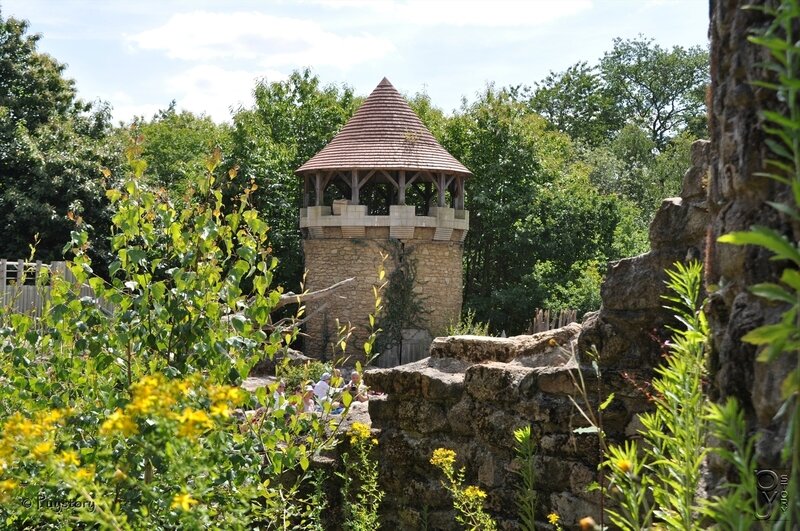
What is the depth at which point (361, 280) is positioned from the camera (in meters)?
22.8

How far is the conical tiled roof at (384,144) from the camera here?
22.3 m

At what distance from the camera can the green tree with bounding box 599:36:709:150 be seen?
42625 mm

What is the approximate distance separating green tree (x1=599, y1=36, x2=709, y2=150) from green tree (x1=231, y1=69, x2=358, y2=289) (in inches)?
557

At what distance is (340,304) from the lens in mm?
23172

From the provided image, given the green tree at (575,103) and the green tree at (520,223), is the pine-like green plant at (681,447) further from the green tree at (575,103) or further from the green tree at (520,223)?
the green tree at (575,103)

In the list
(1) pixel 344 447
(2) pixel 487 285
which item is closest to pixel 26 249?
(2) pixel 487 285

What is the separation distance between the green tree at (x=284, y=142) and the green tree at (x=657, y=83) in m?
14.2

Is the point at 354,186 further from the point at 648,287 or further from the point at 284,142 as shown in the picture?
the point at 648,287

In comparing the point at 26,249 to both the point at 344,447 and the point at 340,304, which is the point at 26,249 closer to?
the point at 340,304

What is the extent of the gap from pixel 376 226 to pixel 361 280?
4.25 feet

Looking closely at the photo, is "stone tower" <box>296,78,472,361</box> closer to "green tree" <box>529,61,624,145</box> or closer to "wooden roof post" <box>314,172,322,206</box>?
"wooden roof post" <box>314,172,322,206</box>

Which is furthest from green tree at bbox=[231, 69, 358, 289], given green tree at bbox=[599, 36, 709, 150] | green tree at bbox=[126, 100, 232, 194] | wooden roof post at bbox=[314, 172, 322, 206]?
green tree at bbox=[599, 36, 709, 150]

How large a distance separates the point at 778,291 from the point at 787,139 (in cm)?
24

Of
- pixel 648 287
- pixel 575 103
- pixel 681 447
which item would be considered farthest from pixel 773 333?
pixel 575 103
